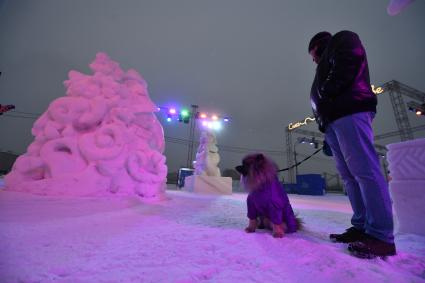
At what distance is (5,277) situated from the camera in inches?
30.7

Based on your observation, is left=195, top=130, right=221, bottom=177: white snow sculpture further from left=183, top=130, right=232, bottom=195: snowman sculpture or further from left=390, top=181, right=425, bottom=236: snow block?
left=390, top=181, right=425, bottom=236: snow block

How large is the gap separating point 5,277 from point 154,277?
22.0 inches


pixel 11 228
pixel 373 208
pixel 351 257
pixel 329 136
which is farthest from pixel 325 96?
pixel 11 228

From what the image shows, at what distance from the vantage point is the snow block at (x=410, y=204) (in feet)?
5.67

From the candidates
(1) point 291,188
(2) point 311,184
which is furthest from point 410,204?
(1) point 291,188

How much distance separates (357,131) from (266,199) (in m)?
0.85

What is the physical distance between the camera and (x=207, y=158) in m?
10.0

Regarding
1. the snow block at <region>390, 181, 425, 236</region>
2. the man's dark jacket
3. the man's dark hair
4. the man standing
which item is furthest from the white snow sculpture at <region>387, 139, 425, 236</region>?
the man's dark hair

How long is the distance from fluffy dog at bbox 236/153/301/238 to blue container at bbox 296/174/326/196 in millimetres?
12758

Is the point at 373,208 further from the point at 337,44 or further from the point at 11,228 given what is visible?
the point at 11,228

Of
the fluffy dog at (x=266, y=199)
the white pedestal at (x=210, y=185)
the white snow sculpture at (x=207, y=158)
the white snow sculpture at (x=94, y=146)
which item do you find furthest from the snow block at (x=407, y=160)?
the white snow sculpture at (x=207, y=158)

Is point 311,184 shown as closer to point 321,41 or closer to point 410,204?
point 410,204

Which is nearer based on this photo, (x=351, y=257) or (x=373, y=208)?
(x=351, y=257)

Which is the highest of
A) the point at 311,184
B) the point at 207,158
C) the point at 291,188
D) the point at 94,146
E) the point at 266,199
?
the point at 207,158
